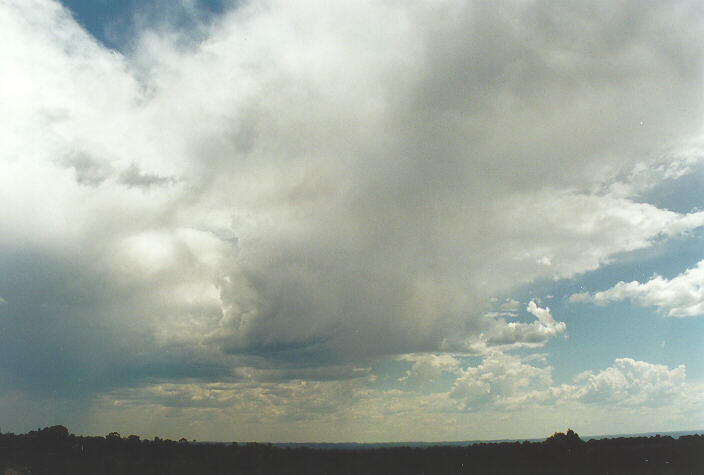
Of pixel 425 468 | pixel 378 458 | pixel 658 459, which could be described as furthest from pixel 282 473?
pixel 658 459

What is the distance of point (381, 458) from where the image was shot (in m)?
120

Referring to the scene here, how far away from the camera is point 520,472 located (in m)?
115

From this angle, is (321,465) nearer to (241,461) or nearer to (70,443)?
(241,461)

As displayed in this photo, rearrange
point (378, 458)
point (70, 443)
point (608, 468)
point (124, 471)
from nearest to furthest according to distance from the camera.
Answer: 1. point (608, 468)
2. point (378, 458)
3. point (124, 471)
4. point (70, 443)

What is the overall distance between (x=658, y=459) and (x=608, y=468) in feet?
45.5

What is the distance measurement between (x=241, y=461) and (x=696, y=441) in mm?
113987

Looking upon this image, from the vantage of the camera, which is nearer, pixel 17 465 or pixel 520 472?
pixel 520 472

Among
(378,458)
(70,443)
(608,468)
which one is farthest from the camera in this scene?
(70,443)

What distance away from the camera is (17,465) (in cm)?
13400

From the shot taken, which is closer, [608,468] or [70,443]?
[608,468]

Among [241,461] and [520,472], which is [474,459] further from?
[241,461]

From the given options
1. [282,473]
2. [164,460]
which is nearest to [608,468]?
[282,473]

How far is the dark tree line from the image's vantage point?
116m

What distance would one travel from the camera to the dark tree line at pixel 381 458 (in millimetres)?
115625
